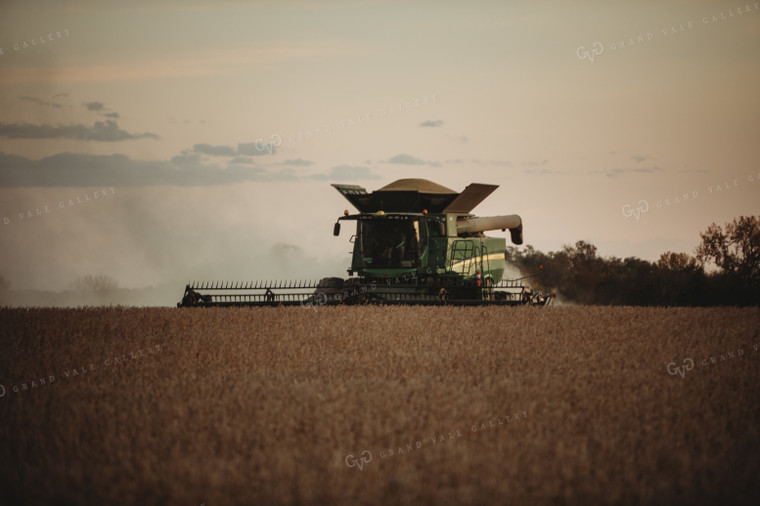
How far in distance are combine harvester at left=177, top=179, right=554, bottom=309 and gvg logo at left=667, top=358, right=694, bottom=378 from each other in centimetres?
640

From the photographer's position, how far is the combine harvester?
53.5 feet

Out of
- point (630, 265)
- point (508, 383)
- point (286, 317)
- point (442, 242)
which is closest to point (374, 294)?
point (442, 242)

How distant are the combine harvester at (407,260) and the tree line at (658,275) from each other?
921 centimetres

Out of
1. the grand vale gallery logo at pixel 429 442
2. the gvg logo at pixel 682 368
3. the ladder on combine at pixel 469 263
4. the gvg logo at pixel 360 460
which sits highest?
the ladder on combine at pixel 469 263

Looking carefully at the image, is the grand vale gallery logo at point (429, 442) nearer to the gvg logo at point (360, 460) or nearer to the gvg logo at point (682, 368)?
the gvg logo at point (360, 460)

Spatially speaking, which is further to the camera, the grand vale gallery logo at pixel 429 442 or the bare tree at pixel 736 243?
the bare tree at pixel 736 243

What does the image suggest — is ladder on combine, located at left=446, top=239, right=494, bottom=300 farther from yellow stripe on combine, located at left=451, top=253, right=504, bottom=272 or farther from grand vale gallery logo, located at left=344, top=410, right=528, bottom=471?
grand vale gallery logo, located at left=344, top=410, right=528, bottom=471

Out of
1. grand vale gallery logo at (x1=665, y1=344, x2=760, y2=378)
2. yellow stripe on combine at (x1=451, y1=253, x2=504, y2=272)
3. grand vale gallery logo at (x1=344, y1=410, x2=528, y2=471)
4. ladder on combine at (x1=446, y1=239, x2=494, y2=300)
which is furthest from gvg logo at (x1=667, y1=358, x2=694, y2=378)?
yellow stripe on combine at (x1=451, y1=253, x2=504, y2=272)

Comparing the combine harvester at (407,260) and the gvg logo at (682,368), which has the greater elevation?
the combine harvester at (407,260)

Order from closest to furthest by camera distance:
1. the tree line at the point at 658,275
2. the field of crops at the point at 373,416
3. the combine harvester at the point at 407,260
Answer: the field of crops at the point at 373,416 → the combine harvester at the point at 407,260 → the tree line at the point at 658,275

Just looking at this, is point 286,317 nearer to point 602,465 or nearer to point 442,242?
point 442,242

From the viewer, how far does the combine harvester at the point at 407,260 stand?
16312 millimetres

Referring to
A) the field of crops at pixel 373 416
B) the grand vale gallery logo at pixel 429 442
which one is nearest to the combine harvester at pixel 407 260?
the field of crops at pixel 373 416

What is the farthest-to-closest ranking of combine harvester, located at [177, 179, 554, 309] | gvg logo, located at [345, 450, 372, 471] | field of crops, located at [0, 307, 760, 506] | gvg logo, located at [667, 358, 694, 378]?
combine harvester, located at [177, 179, 554, 309], gvg logo, located at [667, 358, 694, 378], gvg logo, located at [345, 450, 372, 471], field of crops, located at [0, 307, 760, 506]
